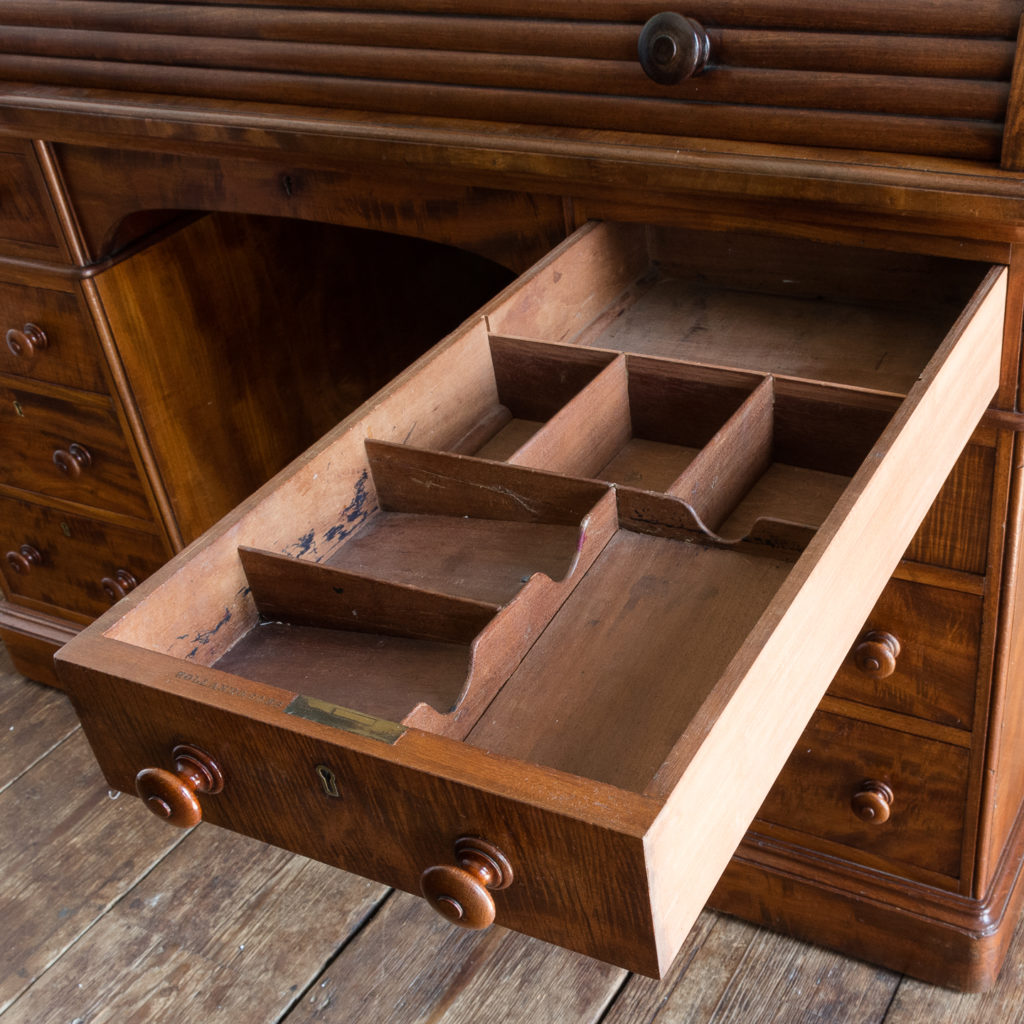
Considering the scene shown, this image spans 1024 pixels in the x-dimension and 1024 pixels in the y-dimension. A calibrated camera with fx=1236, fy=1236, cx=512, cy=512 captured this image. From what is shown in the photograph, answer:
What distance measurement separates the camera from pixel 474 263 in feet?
7.34

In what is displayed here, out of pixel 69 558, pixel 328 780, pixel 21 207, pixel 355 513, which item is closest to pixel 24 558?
pixel 69 558

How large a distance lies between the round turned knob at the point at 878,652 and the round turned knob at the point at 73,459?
1.24 metres

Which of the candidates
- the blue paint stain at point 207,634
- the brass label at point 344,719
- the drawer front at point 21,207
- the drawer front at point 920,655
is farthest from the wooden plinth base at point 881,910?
the drawer front at point 21,207

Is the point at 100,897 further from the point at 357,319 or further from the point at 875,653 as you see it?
the point at 875,653

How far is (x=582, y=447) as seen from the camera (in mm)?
1170

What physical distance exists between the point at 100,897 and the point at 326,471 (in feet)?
3.82

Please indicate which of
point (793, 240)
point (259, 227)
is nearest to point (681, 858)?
point (793, 240)

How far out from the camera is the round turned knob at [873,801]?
5.15 ft

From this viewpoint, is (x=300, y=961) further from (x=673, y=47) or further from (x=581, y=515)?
(x=673, y=47)

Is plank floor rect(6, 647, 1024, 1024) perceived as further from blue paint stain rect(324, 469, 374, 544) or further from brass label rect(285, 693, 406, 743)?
brass label rect(285, 693, 406, 743)

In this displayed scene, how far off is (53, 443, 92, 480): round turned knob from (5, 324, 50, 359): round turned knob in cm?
17

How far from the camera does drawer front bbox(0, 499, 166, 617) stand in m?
2.10

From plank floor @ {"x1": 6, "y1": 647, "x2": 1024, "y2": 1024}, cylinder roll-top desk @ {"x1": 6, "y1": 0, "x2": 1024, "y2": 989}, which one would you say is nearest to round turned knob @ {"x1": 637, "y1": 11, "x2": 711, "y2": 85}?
cylinder roll-top desk @ {"x1": 6, "y1": 0, "x2": 1024, "y2": 989}

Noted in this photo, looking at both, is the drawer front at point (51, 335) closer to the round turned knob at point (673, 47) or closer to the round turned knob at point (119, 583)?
the round turned knob at point (119, 583)
